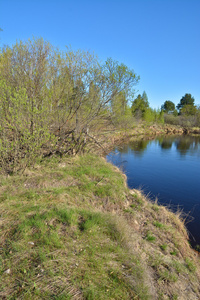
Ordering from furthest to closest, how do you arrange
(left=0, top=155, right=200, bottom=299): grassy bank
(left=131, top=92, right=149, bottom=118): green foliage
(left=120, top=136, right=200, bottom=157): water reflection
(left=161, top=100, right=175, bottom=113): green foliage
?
(left=161, top=100, right=175, bottom=113): green foliage < (left=131, top=92, right=149, bottom=118): green foliage < (left=120, top=136, right=200, bottom=157): water reflection < (left=0, top=155, right=200, bottom=299): grassy bank

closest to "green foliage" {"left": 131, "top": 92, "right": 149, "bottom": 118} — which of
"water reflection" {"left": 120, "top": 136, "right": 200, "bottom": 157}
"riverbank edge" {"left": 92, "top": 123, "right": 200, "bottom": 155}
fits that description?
"riverbank edge" {"left": 92, "top": 123, "right": 200, "bottom": 155}

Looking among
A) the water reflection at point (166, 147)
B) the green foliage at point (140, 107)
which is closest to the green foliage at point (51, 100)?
the water reflection at point (166, 147)

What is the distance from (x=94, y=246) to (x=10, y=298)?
1665 mm

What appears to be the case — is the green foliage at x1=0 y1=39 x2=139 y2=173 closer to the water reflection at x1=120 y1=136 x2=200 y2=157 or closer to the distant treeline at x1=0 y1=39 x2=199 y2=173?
the distant treeline at x1=0 y1=39 x2=199 y2=173

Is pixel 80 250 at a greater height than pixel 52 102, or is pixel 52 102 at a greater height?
pixel 52 102

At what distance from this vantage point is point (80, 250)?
11.0 feet

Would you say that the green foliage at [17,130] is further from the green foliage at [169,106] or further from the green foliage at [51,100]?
the green foliage at [169,106]

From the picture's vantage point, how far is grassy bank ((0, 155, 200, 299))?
8.82 ft

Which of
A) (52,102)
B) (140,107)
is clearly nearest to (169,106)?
(140,107)

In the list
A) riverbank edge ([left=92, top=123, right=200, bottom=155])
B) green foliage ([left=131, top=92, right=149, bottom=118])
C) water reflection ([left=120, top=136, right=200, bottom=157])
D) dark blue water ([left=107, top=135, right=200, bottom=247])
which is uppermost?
green foliage ([left=131, top=92, right=149, bottom=118])

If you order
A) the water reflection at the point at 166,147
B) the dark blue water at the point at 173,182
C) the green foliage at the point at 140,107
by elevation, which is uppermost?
the green foliage at the point at 140,107

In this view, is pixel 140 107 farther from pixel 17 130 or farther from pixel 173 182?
pixel 17 130

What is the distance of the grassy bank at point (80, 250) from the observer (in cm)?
269

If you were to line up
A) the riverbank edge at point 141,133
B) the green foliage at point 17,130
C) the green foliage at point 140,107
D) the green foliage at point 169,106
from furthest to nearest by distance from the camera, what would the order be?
1. the green foliage at point 169,106
2. the green foliage at point 140,107
3. the riverbank edge at point 141,133
4. the green foliage at point 17,130
